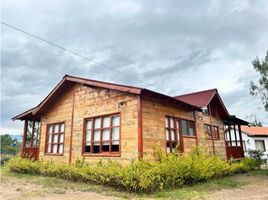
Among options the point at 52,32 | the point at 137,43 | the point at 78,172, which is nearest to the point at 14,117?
the point at 52,32

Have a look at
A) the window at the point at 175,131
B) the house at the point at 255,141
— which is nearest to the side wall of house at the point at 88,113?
the window at the point at 175,131

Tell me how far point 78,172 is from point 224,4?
35.2 ft

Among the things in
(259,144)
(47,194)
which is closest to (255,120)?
(259,144)

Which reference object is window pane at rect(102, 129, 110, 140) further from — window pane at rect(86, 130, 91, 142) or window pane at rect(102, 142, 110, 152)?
window pane at rect(86, 130, 91, 142)

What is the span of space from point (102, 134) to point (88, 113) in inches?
63.8

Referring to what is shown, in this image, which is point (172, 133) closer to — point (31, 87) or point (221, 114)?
point (221, 114)

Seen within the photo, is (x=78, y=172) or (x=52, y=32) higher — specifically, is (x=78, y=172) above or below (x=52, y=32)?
below

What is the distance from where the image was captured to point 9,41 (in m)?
11.3

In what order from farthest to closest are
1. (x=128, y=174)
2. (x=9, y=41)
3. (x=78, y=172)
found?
(x=9, y=41), (x=78, y=172), (x=128, y=174)

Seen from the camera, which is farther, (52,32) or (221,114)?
(221,114)

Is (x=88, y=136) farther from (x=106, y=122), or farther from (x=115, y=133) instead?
(x=115, y=133)

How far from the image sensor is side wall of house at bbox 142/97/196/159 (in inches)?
352

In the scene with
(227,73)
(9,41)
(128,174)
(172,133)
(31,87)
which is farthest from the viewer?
(31,87)

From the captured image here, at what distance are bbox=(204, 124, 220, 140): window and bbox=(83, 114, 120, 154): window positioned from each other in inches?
270
